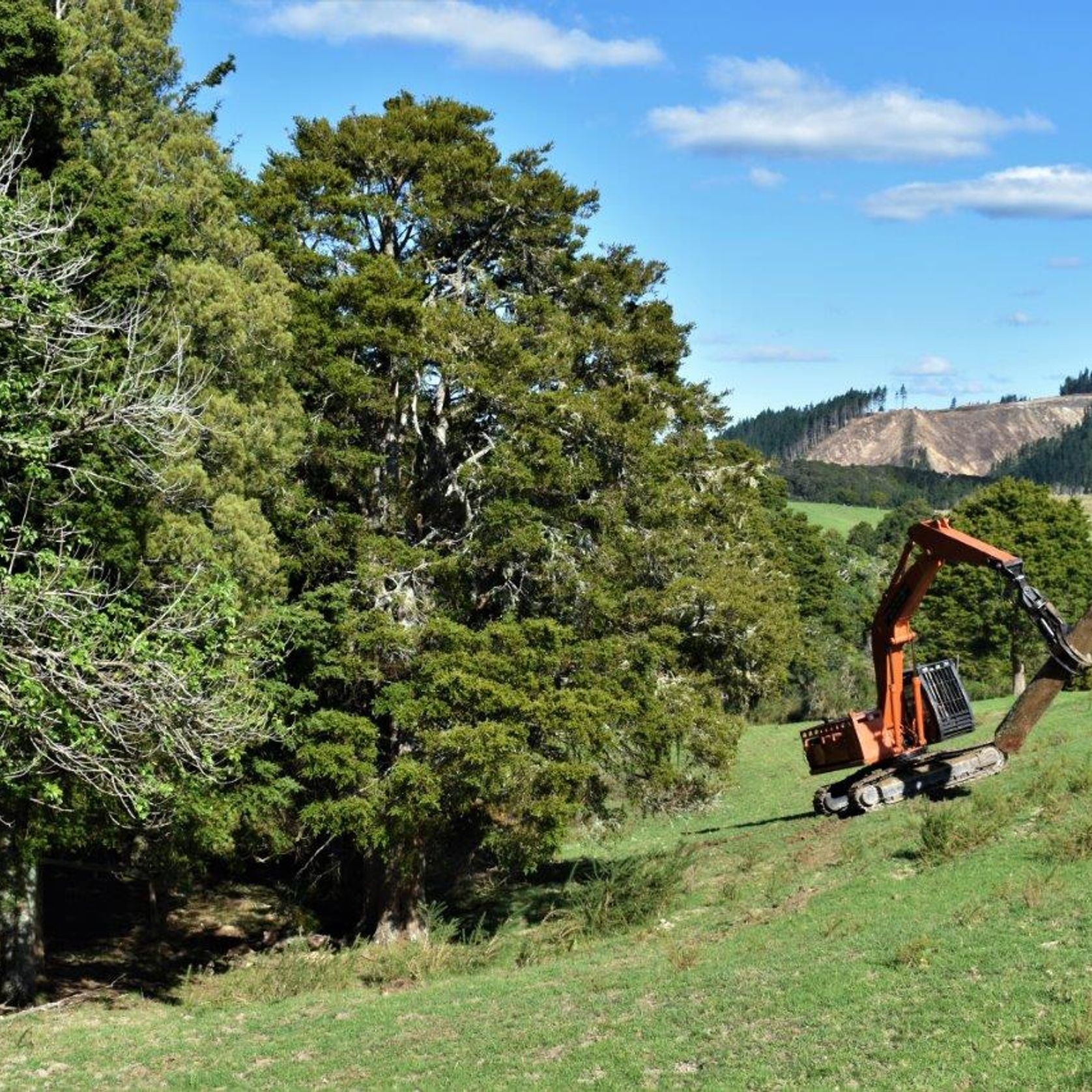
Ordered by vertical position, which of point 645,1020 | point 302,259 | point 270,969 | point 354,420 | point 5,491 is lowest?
point 270,969

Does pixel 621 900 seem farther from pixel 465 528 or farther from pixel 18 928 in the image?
pixel 18 928

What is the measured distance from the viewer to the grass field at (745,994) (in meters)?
12.9

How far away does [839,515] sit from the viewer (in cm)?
17862

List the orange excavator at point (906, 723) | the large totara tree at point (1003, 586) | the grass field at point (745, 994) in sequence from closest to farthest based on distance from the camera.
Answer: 1. the grass field at point (745, 994)
2. the orange excavator at point (906, 723)
3. the large totara tree at point (1003, 586)

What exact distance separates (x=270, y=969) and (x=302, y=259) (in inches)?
550

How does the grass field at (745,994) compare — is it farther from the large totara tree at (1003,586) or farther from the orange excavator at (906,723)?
the large totara tree at (1003,586)

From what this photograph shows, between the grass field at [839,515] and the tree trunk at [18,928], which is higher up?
the grass field at [839,515]

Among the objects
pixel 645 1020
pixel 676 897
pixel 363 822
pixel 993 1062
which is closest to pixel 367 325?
pixel 363 822

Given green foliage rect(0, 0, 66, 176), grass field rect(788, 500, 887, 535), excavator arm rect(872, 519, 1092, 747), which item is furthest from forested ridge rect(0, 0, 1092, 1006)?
grass field rect(788, 500, 887, 535)

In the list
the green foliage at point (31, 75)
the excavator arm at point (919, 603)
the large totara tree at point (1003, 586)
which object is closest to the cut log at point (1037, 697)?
the excavator arm at point (919, 603)

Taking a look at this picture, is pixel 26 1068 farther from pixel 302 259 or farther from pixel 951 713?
pixel 951 713

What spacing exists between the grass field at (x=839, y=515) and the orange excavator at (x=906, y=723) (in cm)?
12968

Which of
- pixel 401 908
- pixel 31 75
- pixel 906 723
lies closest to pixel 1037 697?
pixel 906 723

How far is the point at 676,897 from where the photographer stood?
25078 millimetres
